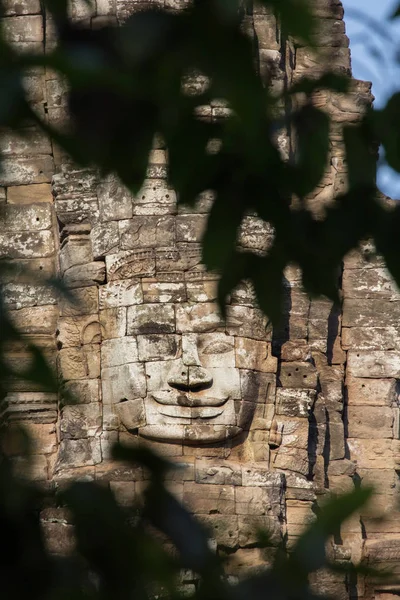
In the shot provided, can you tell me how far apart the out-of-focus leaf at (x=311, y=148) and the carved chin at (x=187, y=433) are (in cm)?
820

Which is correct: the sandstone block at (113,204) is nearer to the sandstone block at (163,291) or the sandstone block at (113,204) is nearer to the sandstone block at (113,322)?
the sandstone block at (163,291)

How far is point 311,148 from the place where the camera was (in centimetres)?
514

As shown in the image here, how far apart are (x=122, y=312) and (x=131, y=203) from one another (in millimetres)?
898

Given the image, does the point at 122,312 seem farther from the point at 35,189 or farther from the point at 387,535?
the point at 387,535

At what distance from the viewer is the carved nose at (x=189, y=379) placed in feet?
43.5

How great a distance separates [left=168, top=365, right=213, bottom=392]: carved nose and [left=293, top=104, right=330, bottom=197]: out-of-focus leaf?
812 centimetres

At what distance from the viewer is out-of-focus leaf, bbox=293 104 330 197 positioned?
512cm

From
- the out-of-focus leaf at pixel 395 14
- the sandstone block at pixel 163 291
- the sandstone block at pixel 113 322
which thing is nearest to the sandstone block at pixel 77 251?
the sandstone block at pixel 113 322

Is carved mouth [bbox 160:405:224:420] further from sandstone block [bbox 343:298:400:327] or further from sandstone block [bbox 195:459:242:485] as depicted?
sandstone block [bbox 343:298:400:327]

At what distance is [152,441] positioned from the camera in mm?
13445

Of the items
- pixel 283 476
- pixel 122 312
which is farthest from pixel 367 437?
pixel 122 312

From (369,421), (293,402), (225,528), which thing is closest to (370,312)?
(369,421)

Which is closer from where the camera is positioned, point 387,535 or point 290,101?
point 290,101

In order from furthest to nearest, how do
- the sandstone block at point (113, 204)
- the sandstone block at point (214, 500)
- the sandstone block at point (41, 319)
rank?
the sandstone block at point (41, 319) < the sandstone block at point (113, 204) < the sandstone block at point (214, 500)
